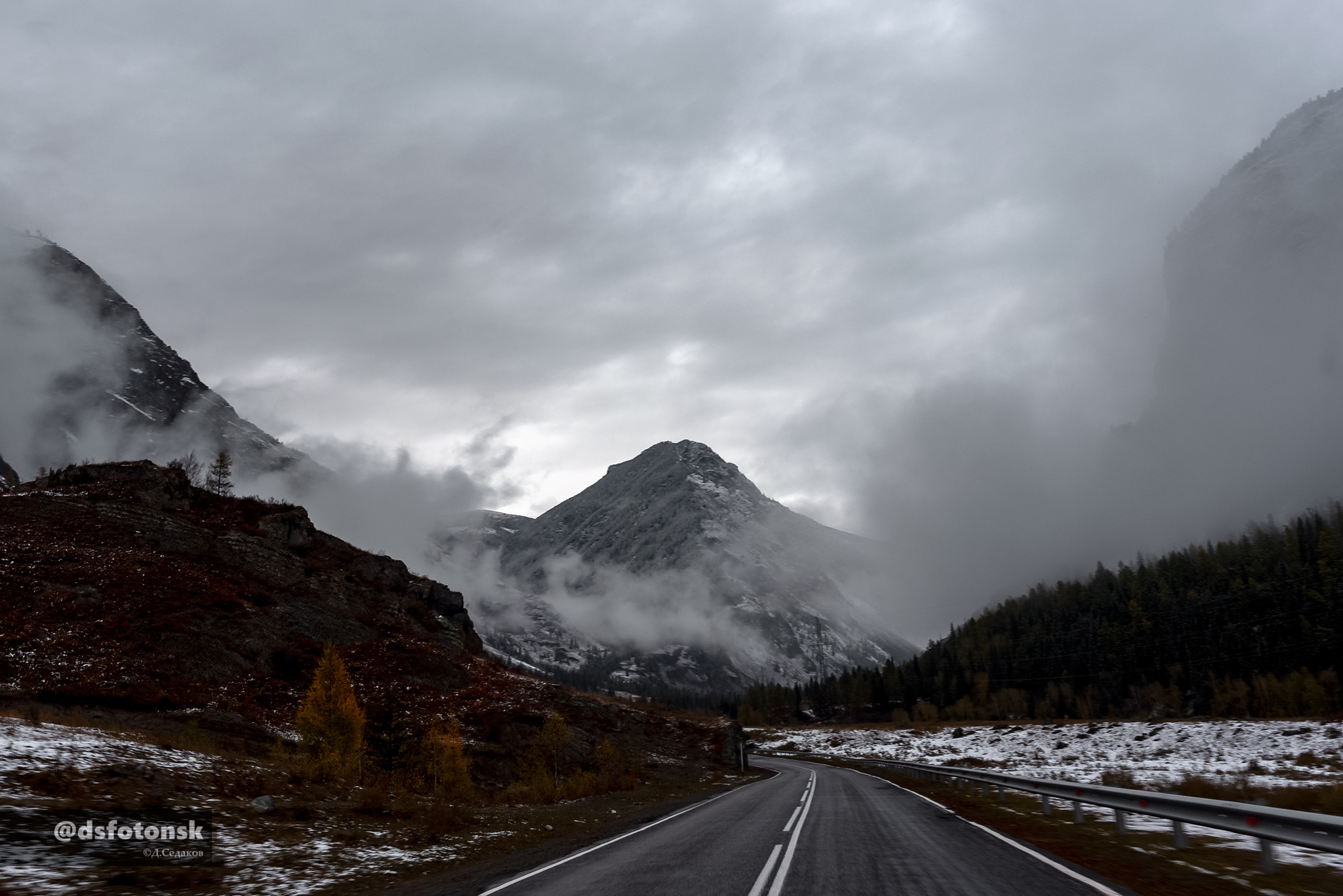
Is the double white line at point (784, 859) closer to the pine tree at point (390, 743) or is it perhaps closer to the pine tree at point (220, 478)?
the pine tree at point (390, 743)

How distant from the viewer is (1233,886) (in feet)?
32.7

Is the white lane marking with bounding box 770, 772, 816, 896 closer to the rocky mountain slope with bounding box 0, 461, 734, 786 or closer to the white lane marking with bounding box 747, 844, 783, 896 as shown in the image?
the white lane marking with bounding box 747, 844, 783, 896

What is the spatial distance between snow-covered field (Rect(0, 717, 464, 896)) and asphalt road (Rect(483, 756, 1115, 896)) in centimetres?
411

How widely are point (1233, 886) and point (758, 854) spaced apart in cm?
766

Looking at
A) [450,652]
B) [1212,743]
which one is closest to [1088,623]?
[1212,743]

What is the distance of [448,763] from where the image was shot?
134 feet

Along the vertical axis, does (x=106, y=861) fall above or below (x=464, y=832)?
above

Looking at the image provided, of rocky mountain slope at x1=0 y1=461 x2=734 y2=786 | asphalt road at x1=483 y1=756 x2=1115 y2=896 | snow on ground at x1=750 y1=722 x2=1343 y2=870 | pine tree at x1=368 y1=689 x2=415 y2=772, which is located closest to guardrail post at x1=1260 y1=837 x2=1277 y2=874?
snow on ground at x1=750 y1=722 x2=1343 y2=870

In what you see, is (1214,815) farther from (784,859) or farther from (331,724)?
(331,724)

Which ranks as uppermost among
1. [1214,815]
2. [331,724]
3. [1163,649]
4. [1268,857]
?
[1163,649]

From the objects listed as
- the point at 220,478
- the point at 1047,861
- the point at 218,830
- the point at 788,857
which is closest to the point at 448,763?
the point at 218,830

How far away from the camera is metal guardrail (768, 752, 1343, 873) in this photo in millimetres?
9617

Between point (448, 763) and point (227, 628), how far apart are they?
24768 millimetres

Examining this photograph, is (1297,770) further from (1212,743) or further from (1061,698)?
(1061,698)
